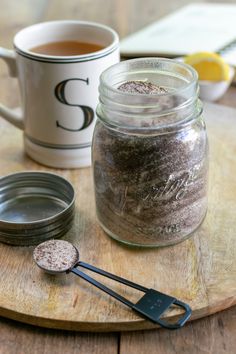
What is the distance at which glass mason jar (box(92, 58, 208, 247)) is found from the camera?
2.13 ft

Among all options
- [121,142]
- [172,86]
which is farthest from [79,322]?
[172,86]

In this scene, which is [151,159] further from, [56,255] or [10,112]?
[10,112]

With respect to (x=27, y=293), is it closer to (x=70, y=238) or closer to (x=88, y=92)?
(x=70, y=238)

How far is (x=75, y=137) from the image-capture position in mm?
872

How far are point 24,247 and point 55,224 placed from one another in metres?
0.05

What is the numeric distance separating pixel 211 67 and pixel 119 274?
1.76 ft

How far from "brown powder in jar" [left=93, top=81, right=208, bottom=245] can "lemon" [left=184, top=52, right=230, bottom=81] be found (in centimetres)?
38

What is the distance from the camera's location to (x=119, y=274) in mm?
666

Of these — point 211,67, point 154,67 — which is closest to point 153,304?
point 154,67

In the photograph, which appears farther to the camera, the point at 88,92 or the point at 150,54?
the point at 150,54

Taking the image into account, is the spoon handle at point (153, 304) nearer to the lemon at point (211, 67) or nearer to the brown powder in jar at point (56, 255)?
the brown powder in jar at point (56, 255)

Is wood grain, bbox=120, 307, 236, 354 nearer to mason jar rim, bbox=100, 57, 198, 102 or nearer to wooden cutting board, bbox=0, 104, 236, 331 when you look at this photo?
wooden cutting board, bbox=0, 104, 236, 331

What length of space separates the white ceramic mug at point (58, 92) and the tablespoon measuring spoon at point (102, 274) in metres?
0.22

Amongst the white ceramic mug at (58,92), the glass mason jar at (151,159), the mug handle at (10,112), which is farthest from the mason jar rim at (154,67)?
the mug handle at (10,112)
